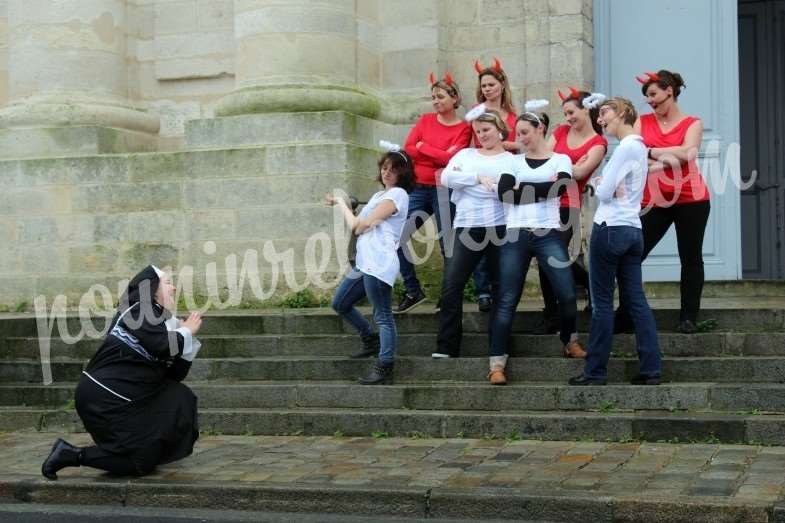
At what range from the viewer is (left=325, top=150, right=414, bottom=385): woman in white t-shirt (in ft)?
29.5

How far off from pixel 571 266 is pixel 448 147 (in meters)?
1.43

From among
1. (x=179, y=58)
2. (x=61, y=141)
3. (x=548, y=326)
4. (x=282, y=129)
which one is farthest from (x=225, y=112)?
(x=548, y=326)

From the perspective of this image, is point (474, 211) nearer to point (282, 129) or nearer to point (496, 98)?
point (496, 98)

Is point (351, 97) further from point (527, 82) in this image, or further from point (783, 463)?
point (783, 463)

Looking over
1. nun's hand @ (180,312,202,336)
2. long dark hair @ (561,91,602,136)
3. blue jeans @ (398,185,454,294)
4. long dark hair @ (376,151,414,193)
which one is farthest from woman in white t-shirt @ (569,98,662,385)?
nun's hand @ (180,312,202,336)

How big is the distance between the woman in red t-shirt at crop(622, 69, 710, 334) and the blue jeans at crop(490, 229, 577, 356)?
59 cm

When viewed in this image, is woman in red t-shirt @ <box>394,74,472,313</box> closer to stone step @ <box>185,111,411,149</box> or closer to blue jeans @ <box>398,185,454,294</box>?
blue jeans @ <box>398,185,454,294</box>

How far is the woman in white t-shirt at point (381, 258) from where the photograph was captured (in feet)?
29.5

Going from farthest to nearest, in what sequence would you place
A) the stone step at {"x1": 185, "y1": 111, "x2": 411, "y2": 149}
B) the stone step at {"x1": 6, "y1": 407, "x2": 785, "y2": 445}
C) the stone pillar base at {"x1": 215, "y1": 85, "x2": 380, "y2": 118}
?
the stone pillar base at {"x1": 215, "y1": 85, "x2": 380, "y2": 118} < the stone step at {"x1": 185, "y1": 111, "x2": 411, "y2": 149} < the stone step at {"x1": 6, "y1": 407, "x2": 785, "y2": 445}

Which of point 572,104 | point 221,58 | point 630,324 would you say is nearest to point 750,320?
point 630,324

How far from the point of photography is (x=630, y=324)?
9.23 meters

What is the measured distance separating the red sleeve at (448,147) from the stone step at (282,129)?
1793mm

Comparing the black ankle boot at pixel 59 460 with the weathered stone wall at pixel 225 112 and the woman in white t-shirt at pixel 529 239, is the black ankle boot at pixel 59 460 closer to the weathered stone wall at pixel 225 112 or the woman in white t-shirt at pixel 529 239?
the woman in white t-shirt at pixel 529 239

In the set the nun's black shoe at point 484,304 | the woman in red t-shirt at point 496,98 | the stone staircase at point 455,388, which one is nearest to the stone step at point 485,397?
the stone staircase at point 455,388
